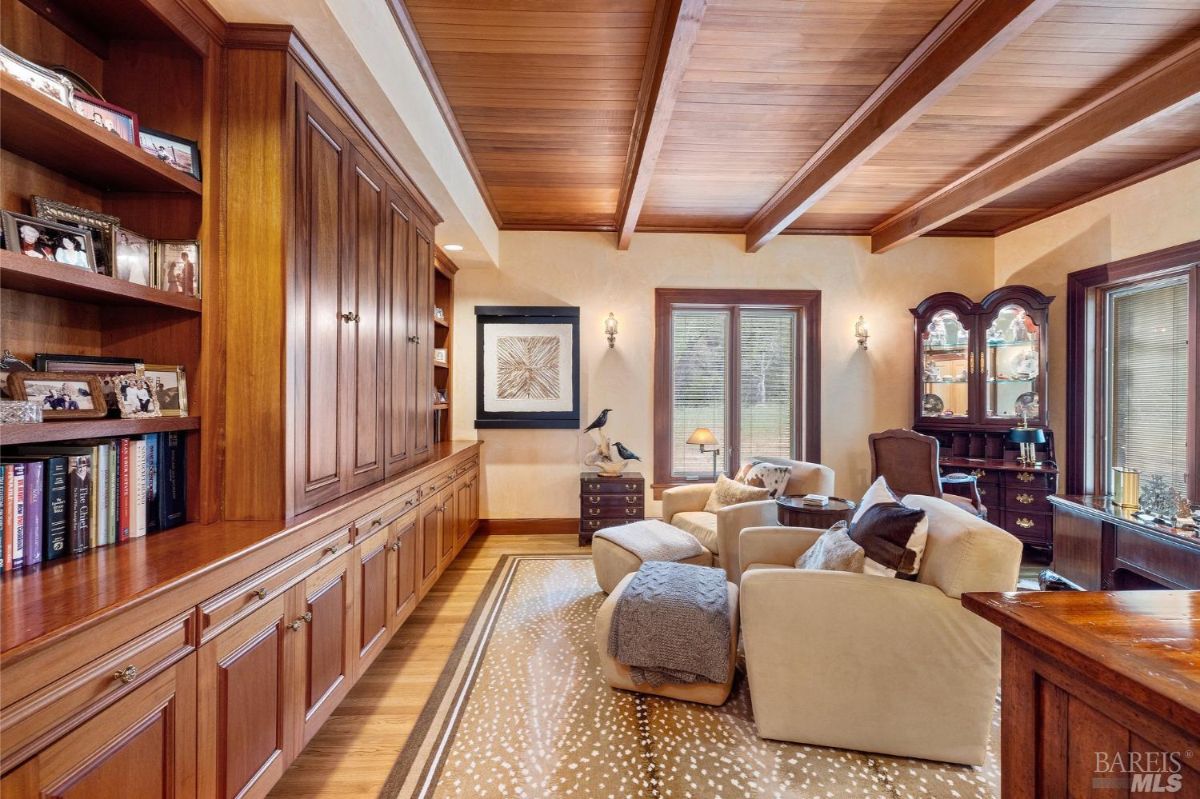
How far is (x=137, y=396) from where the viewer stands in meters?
1.40

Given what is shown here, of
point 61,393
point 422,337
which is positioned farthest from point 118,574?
point 422,337

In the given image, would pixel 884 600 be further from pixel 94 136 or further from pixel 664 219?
pixel 664 219

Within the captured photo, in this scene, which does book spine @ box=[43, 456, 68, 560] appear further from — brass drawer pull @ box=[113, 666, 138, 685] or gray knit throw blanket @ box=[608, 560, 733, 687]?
gray knit throw blanket @ box=[608, 560, 733, 687]

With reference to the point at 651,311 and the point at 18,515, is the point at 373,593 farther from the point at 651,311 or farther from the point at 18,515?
the point at 651,311

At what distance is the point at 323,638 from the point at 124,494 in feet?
2.54

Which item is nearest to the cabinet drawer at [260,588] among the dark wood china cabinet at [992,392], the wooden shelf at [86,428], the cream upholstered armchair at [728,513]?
the wooden shelf at [86,428]

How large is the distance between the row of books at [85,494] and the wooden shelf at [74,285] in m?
0.40

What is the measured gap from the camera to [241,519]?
1604 millimetres

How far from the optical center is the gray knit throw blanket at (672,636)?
206cm

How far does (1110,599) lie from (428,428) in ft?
10.5

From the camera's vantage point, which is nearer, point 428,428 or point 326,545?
point 326,545

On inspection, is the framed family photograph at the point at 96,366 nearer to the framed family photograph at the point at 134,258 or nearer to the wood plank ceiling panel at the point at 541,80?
the framed family photograph at the point at 134,258

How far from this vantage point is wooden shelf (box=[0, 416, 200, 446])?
1.04m

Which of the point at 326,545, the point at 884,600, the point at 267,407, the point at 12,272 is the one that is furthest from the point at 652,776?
the point at 12,272
